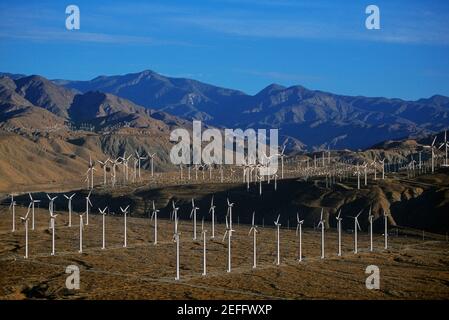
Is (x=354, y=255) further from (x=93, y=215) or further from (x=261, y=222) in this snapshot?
(x=93, y=215)

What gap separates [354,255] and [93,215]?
91026 mm

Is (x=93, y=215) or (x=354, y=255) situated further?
(x=93, y=215)

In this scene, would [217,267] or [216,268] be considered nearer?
[216,268]

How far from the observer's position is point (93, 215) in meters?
194

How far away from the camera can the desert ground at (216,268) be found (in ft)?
278

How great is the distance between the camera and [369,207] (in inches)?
6663

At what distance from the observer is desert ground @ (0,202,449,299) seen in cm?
8475

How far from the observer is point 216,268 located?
103 metres

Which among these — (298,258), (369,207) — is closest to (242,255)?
(298,258)
